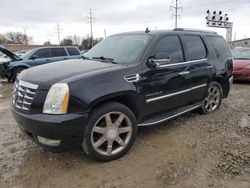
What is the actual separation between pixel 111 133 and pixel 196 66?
2.35m

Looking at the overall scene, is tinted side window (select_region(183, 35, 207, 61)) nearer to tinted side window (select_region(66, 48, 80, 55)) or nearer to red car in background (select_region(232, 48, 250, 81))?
red car in background (select_region(232, 48, 250, 81))

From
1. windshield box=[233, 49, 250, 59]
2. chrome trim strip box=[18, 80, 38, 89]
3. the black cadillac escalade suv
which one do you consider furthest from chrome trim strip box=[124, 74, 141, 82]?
windshield box=[233, 49, 250, 59]

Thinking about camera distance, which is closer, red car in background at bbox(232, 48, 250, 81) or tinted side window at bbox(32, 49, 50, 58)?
red car in background at bbox(232, 48, 250, 81)

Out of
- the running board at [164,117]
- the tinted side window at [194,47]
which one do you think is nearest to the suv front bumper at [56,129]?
the running board at [164,117]

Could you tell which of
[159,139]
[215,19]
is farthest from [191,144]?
[215,19]

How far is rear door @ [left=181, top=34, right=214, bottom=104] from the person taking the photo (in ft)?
14.8

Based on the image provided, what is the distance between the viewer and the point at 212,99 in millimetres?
5520

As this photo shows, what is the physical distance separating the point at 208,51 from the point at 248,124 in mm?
1719

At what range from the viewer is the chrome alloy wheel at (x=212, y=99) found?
17.6 feet

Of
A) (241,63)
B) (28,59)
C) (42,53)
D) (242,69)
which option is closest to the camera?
(242,69)

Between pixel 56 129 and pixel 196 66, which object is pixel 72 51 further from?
pixel 56 129

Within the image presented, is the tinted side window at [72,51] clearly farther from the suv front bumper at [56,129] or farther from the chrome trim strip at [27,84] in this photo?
the suv front bumper at [56,129]

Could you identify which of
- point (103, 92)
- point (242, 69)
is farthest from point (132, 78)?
point (242, 69)

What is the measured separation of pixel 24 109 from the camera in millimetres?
3020
